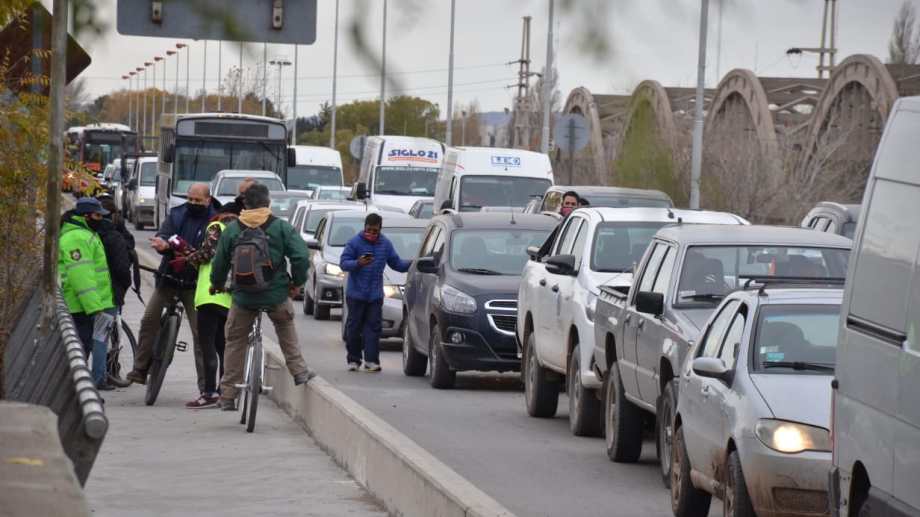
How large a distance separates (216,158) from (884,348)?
111ft

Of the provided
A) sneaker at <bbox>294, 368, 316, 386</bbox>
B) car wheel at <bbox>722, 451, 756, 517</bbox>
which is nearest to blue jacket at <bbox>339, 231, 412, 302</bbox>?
sneaker at <bbox>294, 368, 316, 386</bbox>

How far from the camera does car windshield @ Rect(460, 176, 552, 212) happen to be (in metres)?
31.2

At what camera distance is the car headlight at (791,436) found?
8758mm

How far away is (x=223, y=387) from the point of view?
13445mm

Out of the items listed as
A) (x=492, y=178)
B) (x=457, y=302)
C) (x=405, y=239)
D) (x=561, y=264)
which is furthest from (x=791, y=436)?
(x=492, y=178)

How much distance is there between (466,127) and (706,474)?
17.0ft

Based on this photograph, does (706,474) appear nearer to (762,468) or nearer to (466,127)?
(762,468)

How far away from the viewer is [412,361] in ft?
61.9

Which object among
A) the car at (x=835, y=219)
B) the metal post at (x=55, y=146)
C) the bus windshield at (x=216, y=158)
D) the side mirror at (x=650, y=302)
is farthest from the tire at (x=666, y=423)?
the bus windshield at (x=216, y=158)

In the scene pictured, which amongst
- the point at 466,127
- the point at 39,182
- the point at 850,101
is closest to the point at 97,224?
the point at 39,182

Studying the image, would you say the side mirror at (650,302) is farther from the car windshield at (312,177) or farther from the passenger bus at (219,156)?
the car windshield at (312,177)

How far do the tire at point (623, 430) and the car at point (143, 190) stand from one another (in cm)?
4554

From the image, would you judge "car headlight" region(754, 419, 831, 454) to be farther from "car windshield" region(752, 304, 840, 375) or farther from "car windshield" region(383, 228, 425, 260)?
"car windshield" region(383, 228, 425, 260)

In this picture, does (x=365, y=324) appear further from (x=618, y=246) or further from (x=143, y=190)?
(x=143, y=190)
